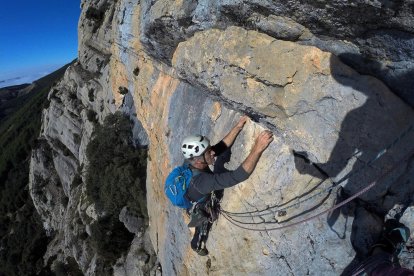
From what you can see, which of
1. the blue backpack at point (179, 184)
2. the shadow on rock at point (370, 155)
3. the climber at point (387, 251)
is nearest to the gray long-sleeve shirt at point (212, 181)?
the blue backpack at point (179, 184)

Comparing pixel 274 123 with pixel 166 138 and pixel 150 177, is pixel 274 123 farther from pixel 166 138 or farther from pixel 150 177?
pixel 150 177

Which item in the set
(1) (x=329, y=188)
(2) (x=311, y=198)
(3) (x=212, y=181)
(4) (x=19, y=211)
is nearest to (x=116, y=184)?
(3) (x=212, y=181)

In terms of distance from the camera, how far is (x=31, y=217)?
52812 millimetres

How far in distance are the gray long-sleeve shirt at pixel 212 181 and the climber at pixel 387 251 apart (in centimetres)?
257

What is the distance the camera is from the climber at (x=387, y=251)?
555cm

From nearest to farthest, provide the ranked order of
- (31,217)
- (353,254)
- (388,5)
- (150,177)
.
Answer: (388,5), (353,254), (150,177), (31,217)

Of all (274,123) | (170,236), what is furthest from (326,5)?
(170,236)

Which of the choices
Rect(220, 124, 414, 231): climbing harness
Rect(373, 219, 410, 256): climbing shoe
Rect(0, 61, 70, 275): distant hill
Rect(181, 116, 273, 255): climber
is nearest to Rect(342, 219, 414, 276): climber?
Rect(373, 219, 410, 256): climbing shoe

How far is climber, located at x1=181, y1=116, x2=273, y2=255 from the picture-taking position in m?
6.71

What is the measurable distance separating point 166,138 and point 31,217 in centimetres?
4927

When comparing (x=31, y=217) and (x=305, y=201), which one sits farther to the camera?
(x=31, y=217)

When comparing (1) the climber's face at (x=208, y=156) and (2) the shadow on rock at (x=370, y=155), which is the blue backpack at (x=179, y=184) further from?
(2) the shadow on rock at (x=370, y=155)

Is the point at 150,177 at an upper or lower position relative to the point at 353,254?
lower

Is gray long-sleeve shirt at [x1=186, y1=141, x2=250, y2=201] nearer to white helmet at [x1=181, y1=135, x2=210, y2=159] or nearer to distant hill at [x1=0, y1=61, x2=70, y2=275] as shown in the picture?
white helmet at [x1=181, y1=135, x2=210, y2=159]
